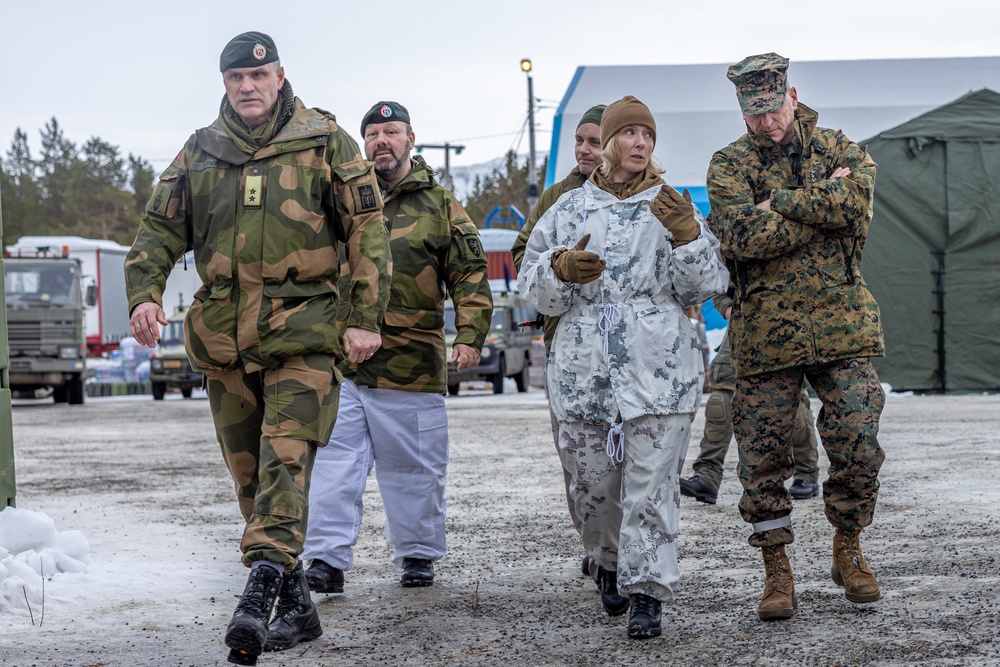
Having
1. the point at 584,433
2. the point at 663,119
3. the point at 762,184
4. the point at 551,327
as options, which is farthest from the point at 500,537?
the point at 663,119

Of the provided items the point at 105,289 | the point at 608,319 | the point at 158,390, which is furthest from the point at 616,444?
the point at 105,289

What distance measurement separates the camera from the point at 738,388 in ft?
15.7

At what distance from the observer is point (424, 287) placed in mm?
5480

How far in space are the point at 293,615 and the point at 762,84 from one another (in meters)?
2.34

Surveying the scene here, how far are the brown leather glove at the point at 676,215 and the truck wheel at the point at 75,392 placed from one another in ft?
69.2

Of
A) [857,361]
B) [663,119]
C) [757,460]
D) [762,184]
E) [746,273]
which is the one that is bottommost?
[757,460]

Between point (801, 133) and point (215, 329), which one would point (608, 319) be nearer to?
point (801, 133)

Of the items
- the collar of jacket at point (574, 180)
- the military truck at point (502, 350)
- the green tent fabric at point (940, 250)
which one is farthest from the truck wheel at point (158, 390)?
the collar of jacket at point (574, 180)

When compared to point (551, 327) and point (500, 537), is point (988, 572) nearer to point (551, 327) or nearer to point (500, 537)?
point (551, 327)

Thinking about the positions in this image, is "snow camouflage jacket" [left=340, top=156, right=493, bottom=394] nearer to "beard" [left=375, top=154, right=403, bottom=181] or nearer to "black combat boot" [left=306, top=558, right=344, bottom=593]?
"beard" [left=375, top=154, right=403, bottom=181]

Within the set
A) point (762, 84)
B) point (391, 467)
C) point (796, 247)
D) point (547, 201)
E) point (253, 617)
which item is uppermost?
point (762, 84)

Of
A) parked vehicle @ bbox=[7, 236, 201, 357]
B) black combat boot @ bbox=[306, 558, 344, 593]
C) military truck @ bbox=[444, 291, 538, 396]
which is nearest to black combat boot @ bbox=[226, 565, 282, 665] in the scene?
black combat boot @ bbox=[306, 558, 344, 593]

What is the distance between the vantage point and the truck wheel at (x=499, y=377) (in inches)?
933

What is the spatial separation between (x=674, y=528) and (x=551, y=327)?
3.73 feet
